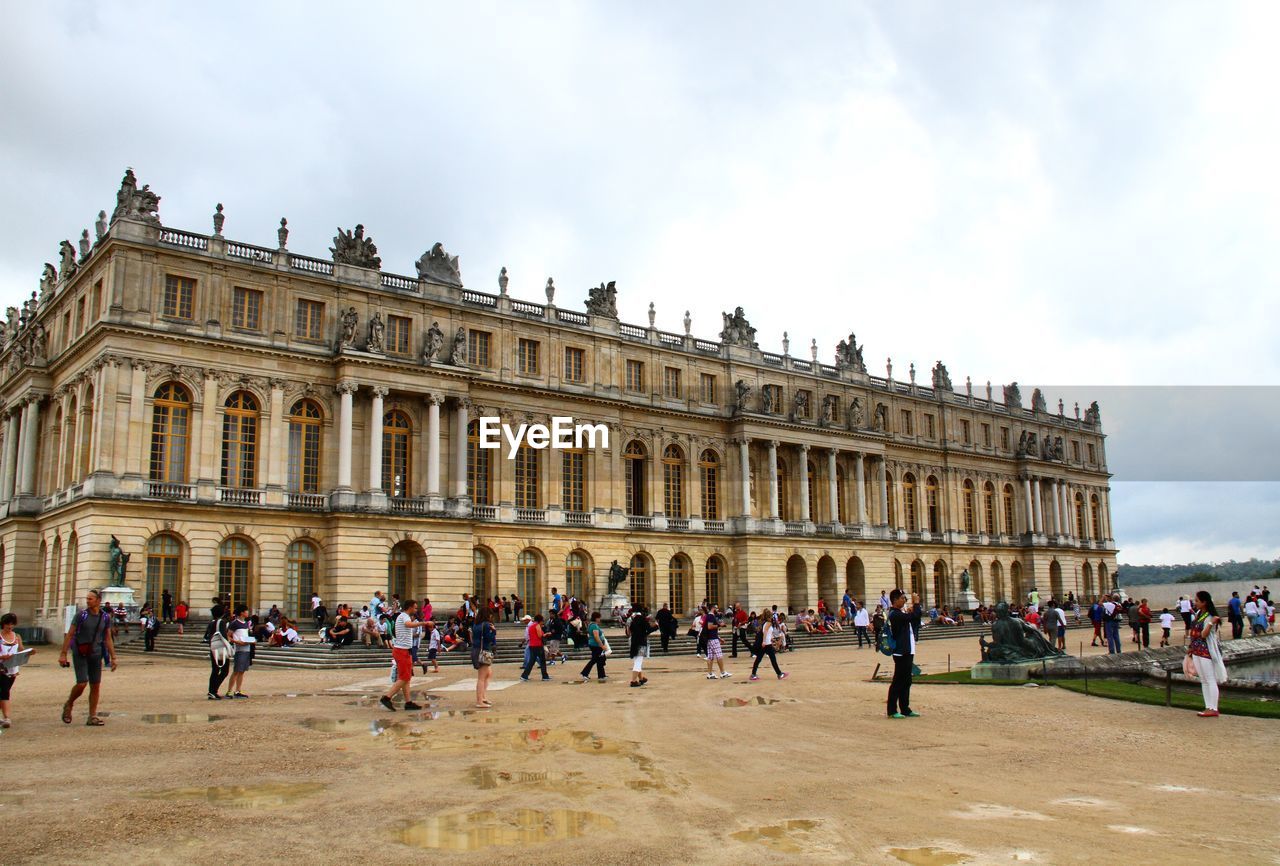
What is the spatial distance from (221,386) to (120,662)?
40.4ft

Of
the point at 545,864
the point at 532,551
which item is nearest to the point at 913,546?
the point at 532,551

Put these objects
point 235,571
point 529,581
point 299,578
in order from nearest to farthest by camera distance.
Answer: point 235,571
point 299,578
point 529,581

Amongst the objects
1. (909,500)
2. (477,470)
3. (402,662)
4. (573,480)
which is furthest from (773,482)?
(402,662)

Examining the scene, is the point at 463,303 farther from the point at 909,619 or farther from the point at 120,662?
the point at 909,619

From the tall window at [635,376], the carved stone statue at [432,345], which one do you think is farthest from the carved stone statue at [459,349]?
the tall window at [635,376]

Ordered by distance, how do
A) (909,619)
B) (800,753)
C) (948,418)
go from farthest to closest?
(948,418) → (909,619) → (800,753)

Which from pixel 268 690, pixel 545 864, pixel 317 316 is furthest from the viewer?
pixel 317 316

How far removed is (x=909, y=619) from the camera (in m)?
14.5

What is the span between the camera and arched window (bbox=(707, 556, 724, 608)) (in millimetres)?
51375

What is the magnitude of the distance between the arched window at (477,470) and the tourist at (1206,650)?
3151 centimetres

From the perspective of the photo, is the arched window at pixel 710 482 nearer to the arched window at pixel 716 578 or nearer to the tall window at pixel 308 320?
the arched window at pixel 716 578

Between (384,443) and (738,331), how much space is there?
2243 cm

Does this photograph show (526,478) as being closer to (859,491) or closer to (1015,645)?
(859,491)

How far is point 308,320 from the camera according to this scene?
38719mm
